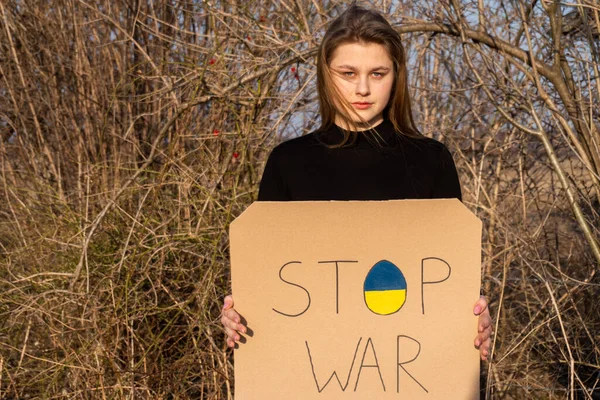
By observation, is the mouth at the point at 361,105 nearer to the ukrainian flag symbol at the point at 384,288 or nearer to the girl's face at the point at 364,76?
the girl's face at the point at 364,76

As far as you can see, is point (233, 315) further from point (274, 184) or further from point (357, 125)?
point (357, 125)

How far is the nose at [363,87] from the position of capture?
1.62 metres

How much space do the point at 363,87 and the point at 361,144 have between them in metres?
0.16

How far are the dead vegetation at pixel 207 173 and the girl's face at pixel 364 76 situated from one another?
32.9 inches

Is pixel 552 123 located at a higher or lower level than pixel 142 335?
higher

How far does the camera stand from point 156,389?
255cm

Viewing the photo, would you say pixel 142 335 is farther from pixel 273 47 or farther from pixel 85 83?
pixel 85 83

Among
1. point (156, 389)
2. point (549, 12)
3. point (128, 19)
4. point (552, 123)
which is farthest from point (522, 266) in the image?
point (128, 19)

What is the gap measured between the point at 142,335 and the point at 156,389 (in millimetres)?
230

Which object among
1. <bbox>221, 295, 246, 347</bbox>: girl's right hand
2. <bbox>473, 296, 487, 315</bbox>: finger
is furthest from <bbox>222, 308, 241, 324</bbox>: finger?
<bbox>473, 296, 487, 315</bbox>: finger

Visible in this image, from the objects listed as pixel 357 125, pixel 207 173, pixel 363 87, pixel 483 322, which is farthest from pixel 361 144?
pixel 207 173

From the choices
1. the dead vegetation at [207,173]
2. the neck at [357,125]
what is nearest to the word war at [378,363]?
the neck at [357,125]

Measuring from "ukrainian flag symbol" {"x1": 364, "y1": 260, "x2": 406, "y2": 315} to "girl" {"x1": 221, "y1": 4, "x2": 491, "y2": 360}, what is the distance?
260mm

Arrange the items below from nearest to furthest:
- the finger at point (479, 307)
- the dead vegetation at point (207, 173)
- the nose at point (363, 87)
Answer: the finger at point (479, 307)
the nose at point (363, 87)
the dead vegetation at point (207, 173)
